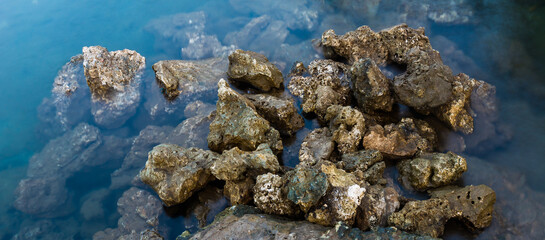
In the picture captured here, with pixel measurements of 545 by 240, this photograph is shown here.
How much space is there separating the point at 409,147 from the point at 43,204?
8.93 meters

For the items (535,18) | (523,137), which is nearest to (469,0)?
(535,18)

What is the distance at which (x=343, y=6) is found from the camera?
12906 mm

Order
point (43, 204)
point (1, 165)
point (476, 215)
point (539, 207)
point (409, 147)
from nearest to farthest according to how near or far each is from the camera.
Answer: point (476, 215)
point (539, 207)
point (409, 147)
point (43, 204)
point (1, 165)

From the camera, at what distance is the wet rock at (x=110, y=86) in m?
10.2

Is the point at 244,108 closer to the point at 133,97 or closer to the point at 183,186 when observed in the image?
the point at 183,186

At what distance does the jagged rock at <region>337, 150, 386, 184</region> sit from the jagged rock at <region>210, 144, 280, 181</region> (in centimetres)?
144

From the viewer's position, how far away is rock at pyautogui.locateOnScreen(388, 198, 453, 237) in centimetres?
567

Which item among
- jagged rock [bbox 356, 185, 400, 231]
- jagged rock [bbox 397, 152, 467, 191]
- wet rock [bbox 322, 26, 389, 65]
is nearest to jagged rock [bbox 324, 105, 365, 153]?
jagged rock [bbox 397, 152, 467, 191]

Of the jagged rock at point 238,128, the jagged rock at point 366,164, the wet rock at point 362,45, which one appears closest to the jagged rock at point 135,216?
the jagged rock at point 238,128

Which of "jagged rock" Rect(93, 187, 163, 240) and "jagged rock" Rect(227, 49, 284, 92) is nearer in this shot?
"jagged rock" Rect(93, 187, 163, 240)

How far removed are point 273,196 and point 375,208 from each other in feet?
5.78

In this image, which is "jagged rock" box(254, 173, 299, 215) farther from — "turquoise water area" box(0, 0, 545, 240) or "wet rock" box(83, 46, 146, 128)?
"wet rock" box(83, 46, 146, 128)

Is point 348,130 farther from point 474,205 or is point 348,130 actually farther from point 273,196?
point 474,205

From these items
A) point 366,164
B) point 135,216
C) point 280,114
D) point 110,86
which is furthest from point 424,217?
point 110,86
